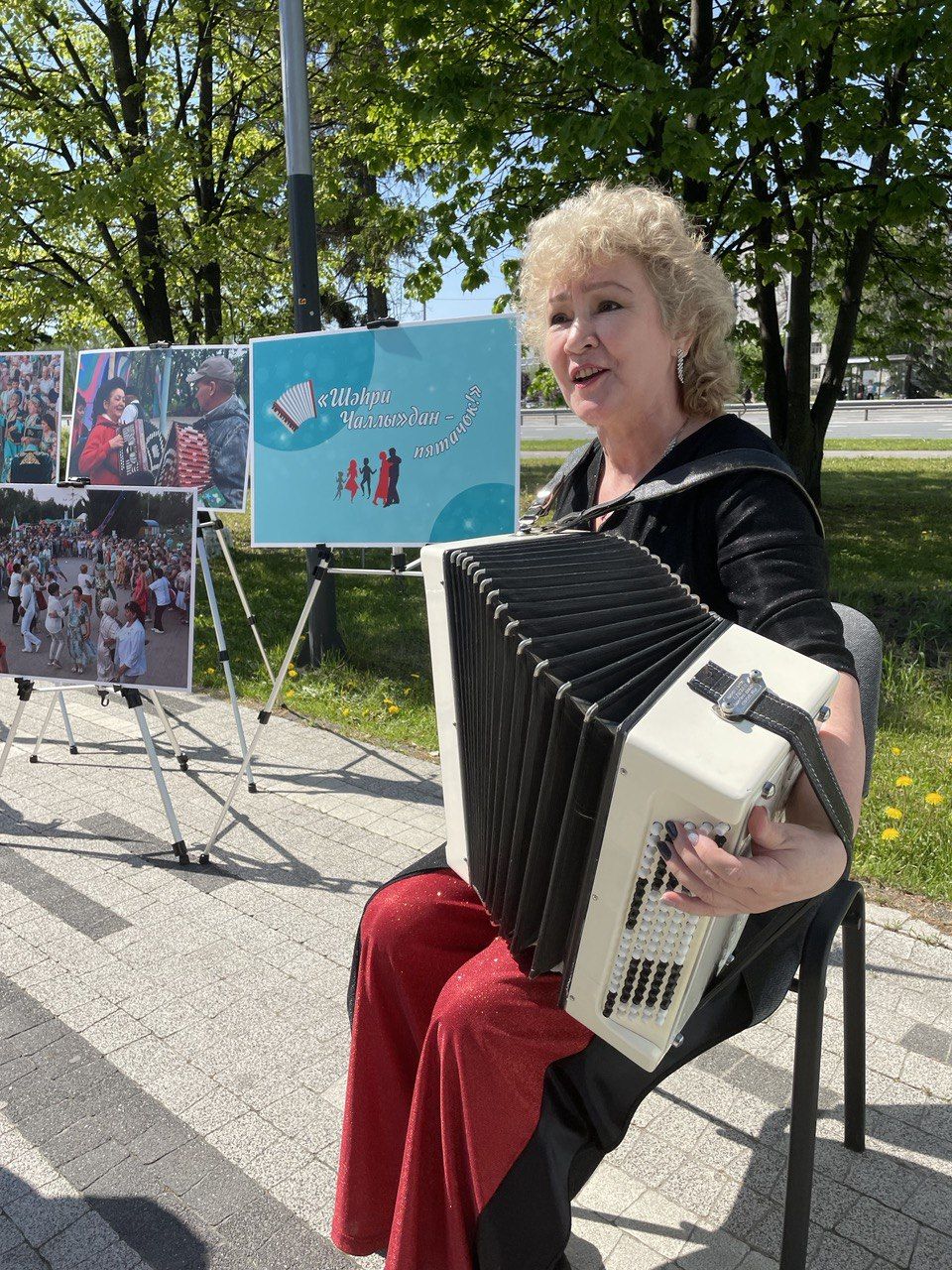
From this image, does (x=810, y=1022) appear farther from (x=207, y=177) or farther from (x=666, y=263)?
(x=207, y=177)

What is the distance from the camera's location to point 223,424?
17.2 feet

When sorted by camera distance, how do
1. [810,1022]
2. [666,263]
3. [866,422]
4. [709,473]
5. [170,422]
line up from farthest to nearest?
[866,422] → [170,422] → [666,263] → [709,473] → [810,1022]

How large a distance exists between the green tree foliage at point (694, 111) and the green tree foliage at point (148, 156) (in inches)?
58.3

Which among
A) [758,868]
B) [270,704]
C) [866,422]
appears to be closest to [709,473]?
[758,868]

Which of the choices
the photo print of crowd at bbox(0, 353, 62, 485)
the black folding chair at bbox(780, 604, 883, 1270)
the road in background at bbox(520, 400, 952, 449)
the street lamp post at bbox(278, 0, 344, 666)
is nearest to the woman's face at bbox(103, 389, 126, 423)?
the photo print of crowd at bbox(0, 353, 62, 485)

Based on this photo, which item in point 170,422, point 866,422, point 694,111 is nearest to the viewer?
point 170,422

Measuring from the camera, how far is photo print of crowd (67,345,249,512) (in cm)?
520

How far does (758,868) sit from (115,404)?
15.6 feet

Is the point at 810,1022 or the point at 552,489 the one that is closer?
the point at 810,1022

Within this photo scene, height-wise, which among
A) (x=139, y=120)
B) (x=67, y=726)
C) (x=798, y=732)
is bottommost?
(x=67, y=726)

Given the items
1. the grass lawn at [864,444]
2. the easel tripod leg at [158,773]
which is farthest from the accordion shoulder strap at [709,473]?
the grass lawn at [864,444]

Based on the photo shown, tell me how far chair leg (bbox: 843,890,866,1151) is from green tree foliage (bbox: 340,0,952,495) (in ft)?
19.4

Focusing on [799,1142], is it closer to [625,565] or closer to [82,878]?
[625,565]

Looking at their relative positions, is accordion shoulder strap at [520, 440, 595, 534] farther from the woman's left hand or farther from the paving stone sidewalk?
the paving stone sidewalk
